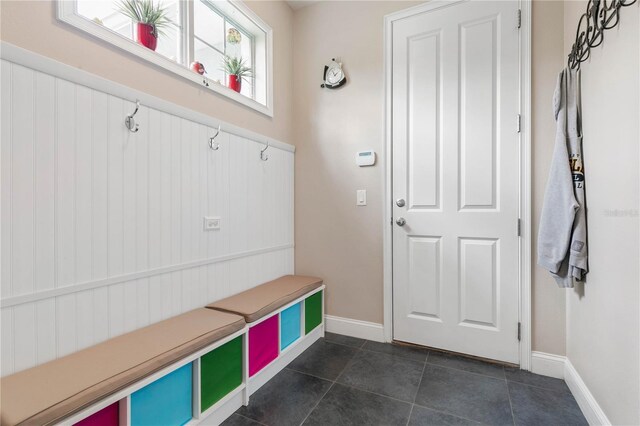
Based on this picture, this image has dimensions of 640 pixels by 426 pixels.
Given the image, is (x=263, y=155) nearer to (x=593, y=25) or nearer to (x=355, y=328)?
(x=355, y=328)

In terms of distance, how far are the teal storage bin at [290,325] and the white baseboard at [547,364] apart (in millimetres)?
1516

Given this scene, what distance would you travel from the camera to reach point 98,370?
1021mm

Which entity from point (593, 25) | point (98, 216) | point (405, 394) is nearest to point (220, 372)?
point (98, 216)

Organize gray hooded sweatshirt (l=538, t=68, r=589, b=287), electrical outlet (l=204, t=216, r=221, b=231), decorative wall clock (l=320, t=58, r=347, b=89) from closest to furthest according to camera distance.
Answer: gray hooded sweatshirt (l=538, t=68, r=589, b=287) → electrical outlet (l=204, t=216, r=221, b=231) → decorative wall clock (l=320, t=58, r=347, b=89)

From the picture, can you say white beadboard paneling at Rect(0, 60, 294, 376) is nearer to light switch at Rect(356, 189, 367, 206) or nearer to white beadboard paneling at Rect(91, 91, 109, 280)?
white beadboard paneling at Rect(91, 91, 109, 280)

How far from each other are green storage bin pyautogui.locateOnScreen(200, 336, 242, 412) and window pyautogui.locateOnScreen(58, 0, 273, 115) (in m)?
1.47

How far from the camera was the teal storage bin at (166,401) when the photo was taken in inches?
43.1

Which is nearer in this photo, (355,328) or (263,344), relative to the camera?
(263,344)

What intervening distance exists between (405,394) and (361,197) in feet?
4.43

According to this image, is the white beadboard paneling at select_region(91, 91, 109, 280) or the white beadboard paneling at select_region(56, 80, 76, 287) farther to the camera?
the white beadboard paneling at select_region(91, 91, 109, 280)

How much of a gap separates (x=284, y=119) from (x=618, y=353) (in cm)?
243

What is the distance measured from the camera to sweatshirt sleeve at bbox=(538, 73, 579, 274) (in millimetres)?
1498

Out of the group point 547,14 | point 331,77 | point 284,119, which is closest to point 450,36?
point 547,14

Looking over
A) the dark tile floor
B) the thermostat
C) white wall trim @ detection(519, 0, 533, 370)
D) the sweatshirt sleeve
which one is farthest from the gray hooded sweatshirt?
the thermostat
